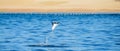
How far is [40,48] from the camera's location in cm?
1769

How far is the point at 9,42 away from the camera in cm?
2050

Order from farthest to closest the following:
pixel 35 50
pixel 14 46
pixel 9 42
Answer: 1. pixel 9 42
2. pixel 14 46
3. pixel 35 50

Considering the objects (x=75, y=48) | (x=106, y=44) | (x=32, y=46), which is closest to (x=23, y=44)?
(x=32, y=46)

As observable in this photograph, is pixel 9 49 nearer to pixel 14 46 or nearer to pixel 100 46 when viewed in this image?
pixel 14 46

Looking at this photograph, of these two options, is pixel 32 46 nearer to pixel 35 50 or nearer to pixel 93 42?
pixel 35 50

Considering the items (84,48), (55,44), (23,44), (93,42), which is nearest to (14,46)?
(23,44)

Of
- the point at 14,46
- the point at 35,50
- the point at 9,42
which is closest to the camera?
the point at 35,50

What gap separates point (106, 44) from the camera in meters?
19.8

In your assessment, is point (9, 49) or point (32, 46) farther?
point (32, 46)

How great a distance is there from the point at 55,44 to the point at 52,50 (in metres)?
2.66

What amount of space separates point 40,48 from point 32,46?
3.84 ft

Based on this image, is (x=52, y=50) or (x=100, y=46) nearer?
(x=52, y=50)

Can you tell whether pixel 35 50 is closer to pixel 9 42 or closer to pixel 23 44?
pixel 23 44

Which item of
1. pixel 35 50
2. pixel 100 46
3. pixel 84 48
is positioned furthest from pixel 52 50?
pixel 100 46
